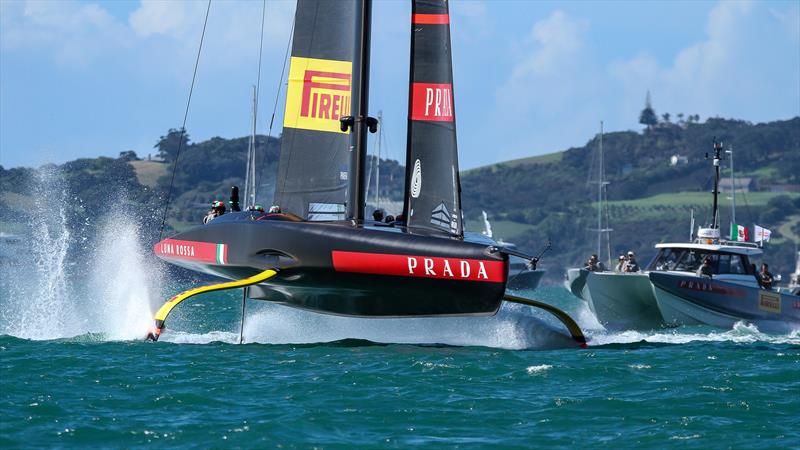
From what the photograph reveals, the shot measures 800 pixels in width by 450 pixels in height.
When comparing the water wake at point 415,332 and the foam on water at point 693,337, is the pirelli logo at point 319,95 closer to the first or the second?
the water wake at point 415,332

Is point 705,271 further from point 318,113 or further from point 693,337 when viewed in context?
point 318,113

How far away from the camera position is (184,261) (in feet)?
55.3

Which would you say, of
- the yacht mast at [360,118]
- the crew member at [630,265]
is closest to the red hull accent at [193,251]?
the yacht mast at [360,118]

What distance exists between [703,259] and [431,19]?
931 centimetres

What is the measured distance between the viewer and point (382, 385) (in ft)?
39.4

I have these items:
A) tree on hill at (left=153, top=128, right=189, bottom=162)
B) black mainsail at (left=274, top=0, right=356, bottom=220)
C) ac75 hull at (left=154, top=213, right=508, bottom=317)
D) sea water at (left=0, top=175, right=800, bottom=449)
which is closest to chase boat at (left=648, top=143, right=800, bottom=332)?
sea water at (left=0, top=175, right=800, bottom=449)

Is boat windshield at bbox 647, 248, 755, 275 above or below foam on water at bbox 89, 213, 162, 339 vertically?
above

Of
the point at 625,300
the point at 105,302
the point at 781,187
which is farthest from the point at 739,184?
the point at 105,302

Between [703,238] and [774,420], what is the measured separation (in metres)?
13.3

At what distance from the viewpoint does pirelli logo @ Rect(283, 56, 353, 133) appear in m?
16.5

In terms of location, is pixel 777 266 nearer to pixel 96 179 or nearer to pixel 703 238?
pixel 96 179

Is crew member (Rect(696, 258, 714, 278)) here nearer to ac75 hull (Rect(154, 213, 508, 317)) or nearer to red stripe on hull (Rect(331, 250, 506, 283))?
ac75 hull (Rect(154, 213, 508, 317))

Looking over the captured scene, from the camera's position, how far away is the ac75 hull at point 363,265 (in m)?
14.1

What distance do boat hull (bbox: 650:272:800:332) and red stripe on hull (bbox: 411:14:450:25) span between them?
7.85m
